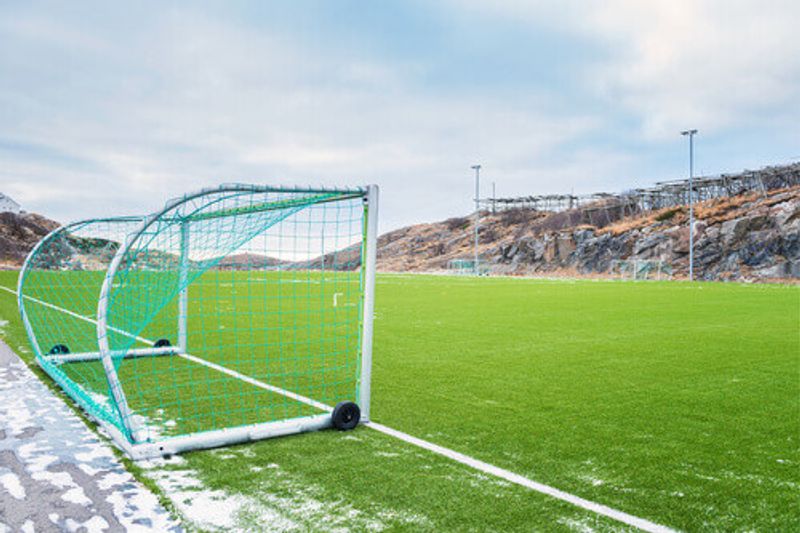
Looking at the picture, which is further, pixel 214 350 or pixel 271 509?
pixel 214 350

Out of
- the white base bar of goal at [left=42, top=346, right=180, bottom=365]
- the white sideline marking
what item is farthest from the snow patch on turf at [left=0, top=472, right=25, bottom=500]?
the white base bar of goal at [left=42, top=346, right=180, bottom=365]

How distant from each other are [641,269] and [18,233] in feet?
220

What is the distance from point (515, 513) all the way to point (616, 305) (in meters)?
14.9

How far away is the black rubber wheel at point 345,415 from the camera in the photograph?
15.9 ft

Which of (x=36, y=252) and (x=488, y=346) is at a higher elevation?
(x=36, y=252)

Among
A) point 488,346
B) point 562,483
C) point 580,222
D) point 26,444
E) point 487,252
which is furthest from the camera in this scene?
point 580,222

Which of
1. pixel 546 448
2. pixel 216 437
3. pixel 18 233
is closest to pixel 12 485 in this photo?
pixel 216 437

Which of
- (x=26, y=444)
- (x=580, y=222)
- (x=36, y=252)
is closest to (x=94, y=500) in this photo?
(x=26, y=444)

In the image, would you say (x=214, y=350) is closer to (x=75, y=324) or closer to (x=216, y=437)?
(x=216, y=437)

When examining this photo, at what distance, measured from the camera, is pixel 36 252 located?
24.6ft

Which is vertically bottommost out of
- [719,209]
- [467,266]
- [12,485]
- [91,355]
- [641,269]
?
[12,485]

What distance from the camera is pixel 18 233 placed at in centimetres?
7481

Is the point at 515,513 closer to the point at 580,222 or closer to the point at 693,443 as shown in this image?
the point at 693,443

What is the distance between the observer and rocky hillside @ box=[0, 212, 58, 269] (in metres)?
62.7
